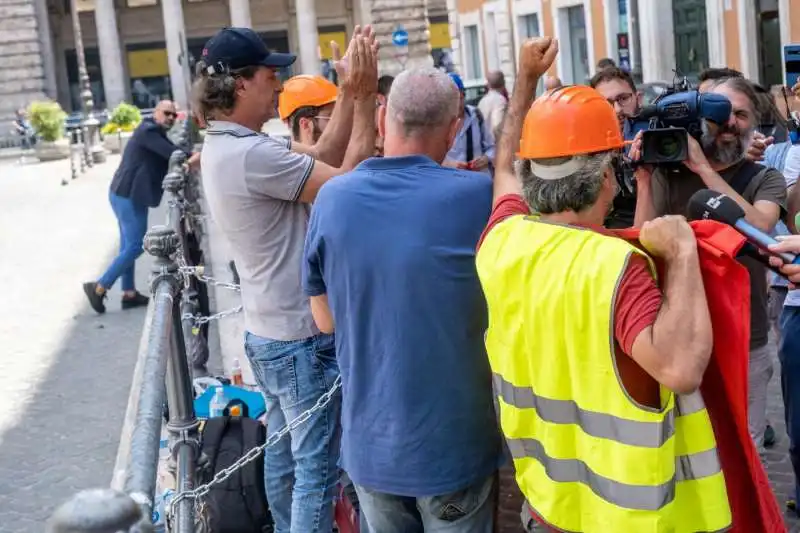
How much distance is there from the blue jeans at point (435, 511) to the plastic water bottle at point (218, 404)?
2.29m

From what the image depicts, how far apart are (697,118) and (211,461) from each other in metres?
2.31

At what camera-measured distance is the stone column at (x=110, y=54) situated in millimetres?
51094

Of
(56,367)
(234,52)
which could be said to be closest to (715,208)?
(234,52)

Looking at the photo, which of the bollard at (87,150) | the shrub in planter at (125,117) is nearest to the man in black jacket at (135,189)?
the bollard at (87,150)

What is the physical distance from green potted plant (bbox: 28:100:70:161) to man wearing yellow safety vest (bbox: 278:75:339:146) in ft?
95.2

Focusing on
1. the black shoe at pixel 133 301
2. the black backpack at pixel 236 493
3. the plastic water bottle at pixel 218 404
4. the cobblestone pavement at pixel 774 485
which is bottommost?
the cobblestone pavement at pixel 774 485

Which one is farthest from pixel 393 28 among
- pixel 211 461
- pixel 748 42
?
pixel 211 461

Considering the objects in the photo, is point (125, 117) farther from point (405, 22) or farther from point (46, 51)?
point (405, 22)

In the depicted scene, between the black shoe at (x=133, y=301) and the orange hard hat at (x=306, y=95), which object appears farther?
the black shoe at (x=133, y=301)

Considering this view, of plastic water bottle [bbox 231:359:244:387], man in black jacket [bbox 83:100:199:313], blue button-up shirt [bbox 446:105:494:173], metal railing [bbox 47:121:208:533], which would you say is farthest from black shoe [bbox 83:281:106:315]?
plastic water bottle [bbox 231:359:244:387]

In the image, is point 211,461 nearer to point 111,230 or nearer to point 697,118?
point 697,118

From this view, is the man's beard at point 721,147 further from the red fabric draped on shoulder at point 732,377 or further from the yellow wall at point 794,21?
the yellow wall at point 794,21

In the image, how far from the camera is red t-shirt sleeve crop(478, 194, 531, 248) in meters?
2.87

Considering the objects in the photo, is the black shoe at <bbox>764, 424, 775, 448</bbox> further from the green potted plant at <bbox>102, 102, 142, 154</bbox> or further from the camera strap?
the green potted plant at <bbox>102, 102, 142, 154</bbox>
